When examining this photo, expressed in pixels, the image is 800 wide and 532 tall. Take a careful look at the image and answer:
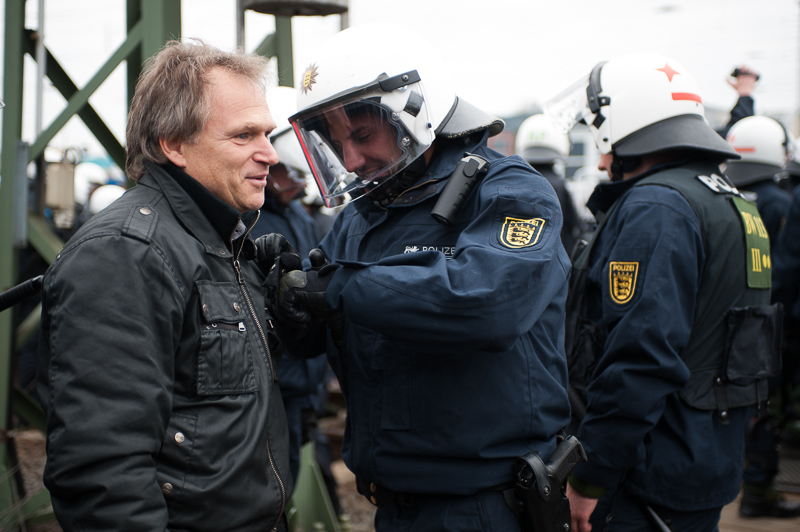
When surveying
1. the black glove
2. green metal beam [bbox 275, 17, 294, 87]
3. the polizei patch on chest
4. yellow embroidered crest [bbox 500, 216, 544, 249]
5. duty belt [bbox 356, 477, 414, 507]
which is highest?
green metal beam [bbox 275, 17, 294, 87]

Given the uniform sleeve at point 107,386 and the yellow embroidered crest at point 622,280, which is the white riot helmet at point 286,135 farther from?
the uniform sleeve at point 107,386

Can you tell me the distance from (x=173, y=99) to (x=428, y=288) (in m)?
0.80

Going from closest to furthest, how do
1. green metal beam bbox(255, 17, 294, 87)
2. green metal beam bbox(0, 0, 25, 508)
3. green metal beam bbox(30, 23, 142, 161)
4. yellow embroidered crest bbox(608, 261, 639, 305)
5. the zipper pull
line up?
1. the zipper pull
2. yellow embroidered crest bbox(608, 261, 639, 305)
3. green metal beam bbox(30, 23, 142, 161)
4. green metal beam bbox(0, 0, 25, 508)
5. green metal beam bbox(255, 17, 294, 87)

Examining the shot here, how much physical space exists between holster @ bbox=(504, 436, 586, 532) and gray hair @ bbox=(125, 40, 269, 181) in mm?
1259

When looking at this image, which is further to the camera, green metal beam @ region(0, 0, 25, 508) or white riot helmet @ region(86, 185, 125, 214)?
white riot helmet @ region(86, 185, 125, 214)

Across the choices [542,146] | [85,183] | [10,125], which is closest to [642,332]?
[10,125]

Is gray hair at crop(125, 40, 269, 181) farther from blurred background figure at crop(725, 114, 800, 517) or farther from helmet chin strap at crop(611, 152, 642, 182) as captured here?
blurred background figure at crop(725, 114, 800, 517)

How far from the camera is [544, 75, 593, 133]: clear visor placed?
3.00 m

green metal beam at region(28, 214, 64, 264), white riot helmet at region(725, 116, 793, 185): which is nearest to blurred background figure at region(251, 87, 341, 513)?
green metal beam at region(28, 214, 64, 264)

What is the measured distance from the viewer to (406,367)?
6.22 ft

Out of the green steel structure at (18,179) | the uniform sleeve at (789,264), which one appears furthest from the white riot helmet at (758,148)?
the green steel structure at (18,179)

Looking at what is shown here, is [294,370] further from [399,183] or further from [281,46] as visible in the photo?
[281,46]

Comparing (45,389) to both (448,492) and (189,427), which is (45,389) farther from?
(448,492)

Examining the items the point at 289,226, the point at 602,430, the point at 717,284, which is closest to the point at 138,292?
the point at 602,430
